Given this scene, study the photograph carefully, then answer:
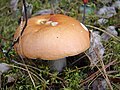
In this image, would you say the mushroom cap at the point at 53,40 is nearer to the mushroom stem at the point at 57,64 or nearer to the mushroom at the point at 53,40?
the mushroom at the point at 53,40

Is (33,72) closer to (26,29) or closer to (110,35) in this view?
(26,29)

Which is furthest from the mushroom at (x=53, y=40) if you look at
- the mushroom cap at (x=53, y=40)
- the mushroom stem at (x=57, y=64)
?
the mushroom stem at (x=57, y=64)

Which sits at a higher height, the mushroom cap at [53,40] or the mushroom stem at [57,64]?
the mushroom cap at [53,40]

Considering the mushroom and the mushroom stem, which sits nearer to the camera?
the mushroom

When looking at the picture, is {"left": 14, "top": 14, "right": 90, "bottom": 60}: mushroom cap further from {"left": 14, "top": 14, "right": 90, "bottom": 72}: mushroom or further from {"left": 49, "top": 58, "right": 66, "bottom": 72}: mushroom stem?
{"left": 49, "top": 58, "right": 66, "bottom": 72}: mushroom stem

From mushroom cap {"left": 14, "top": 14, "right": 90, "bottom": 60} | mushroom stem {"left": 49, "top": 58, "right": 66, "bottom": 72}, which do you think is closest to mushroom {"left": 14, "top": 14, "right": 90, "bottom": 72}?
mushroom cap {"left": 14, "top": 14, "right": 90, "bottom": 60}

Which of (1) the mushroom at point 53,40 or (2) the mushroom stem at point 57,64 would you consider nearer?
(1) the mushroom at point 53,40

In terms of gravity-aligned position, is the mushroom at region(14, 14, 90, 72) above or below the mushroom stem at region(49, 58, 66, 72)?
above
